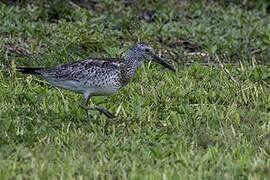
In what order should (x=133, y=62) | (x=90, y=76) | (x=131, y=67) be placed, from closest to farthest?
(x=90, y=76)
(x=131, y=67)
(x=133, y=62)

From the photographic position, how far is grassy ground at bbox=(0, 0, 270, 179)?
571 cm

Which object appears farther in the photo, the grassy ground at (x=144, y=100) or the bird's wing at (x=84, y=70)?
the bird's wing at (x=84, y=70)

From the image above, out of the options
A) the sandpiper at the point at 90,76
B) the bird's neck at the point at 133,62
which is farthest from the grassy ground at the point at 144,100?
the bird's neck at the point at 133,62

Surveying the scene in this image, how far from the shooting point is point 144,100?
7.80 metres

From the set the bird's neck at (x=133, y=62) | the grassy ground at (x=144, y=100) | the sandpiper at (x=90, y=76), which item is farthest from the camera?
the bird's neck at (x=133, y=62)

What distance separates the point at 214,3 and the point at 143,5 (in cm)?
180

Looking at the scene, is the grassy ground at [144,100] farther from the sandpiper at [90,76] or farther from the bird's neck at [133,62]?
the bird's neck at [133,62]

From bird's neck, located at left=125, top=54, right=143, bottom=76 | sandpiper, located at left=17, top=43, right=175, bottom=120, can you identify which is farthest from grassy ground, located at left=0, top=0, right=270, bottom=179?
bird's neck, located at left=125, top=54, right=143, bottom=76

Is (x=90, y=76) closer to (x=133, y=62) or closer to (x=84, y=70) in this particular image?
(x=84, y=70)

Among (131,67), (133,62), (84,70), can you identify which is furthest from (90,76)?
(133,62)

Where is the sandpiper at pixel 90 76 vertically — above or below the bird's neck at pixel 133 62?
below

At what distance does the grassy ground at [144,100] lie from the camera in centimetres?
571

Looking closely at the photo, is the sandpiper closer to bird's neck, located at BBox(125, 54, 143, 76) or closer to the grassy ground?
bird's neck, located at BBox(125, 54, 143, 76)

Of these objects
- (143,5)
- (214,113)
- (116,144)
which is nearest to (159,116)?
(214,113)
